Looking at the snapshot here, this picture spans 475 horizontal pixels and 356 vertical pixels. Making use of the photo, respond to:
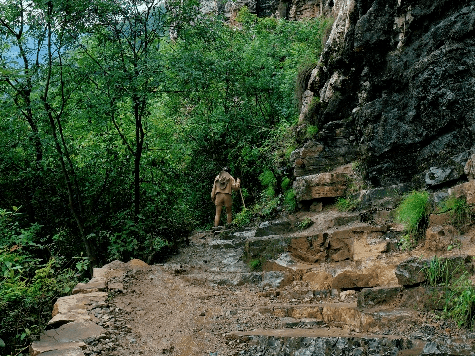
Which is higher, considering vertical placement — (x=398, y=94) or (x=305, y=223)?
(x=398, y=94)

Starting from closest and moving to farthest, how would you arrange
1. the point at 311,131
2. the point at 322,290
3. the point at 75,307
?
the point at 75,307
the point at 322,290
the point at 311,131

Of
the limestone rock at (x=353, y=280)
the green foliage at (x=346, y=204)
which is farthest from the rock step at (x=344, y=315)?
the green foliage at (x=346, y=204)

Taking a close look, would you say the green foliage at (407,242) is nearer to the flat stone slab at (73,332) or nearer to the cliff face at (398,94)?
the cliff face at (398,94)

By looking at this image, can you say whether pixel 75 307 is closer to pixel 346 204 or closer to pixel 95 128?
pixel 346 204

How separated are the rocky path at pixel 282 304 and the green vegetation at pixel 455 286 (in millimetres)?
108

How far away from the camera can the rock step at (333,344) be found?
380 centimetres

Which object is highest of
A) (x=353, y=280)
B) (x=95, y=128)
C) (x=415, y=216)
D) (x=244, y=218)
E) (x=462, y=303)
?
(x=95, y=128)

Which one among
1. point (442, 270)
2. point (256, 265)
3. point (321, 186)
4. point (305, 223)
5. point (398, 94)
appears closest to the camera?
point (442, 270)

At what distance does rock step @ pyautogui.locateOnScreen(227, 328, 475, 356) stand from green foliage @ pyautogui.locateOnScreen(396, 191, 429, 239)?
225 cm

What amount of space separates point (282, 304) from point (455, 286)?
2408 millimetres

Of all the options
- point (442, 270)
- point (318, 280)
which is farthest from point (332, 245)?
point (442, 270)

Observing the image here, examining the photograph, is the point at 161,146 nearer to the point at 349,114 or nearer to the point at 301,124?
the point at 301,124

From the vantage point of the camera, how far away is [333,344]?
14.0 feet

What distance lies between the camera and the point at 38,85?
31.0 feet
